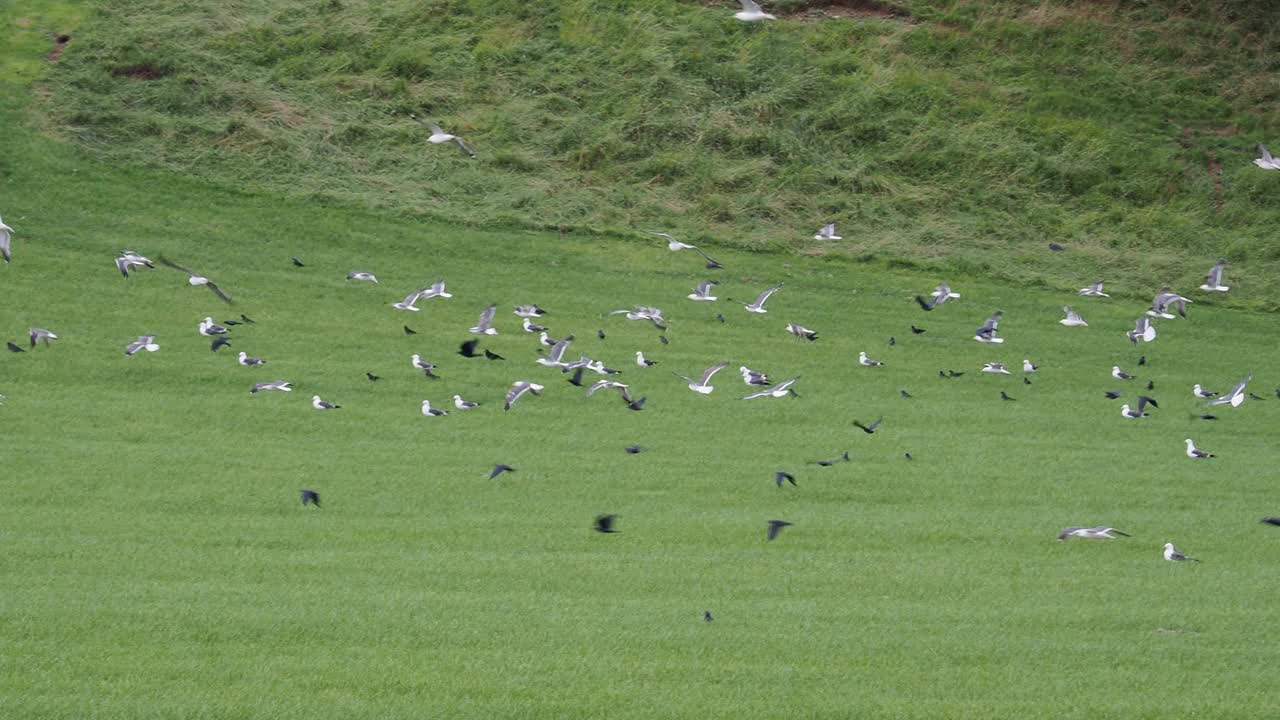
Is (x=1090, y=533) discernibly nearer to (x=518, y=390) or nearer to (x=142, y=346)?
(x=518, y=390)

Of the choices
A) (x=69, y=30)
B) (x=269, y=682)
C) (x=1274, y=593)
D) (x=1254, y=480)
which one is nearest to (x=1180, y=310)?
(x=1254, y=480)

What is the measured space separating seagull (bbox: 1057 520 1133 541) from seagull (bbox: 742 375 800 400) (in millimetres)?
5847

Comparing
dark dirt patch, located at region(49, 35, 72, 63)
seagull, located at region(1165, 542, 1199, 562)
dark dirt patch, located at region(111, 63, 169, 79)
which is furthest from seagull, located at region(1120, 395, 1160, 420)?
dark dirt patch, located at region(49, 35, 72, 63)

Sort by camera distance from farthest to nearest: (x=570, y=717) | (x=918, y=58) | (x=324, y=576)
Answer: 1. (x=918, y=58)
2. (x=324, y=576)
3. (x=570, y=717)

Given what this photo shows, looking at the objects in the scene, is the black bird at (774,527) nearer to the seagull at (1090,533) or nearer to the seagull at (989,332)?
the seagull at (1090,533)

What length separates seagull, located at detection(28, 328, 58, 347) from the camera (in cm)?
2230

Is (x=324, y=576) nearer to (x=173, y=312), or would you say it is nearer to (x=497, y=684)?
(x=497, y=684)

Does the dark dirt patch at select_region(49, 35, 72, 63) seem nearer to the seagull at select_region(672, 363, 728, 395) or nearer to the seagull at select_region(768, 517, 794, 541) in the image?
the seagull at select_region(672, 363, 728, 395)

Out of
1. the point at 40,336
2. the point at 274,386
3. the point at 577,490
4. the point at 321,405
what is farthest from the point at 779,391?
the point at 40,336

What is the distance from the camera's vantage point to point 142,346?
22.5m

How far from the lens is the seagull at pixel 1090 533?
1524cm

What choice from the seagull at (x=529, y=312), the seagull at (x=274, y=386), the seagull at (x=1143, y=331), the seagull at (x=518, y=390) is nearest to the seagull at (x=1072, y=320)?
the seagull at (x=1143, y=331)

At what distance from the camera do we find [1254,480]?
18562 mm

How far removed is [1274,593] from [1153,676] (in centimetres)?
294
